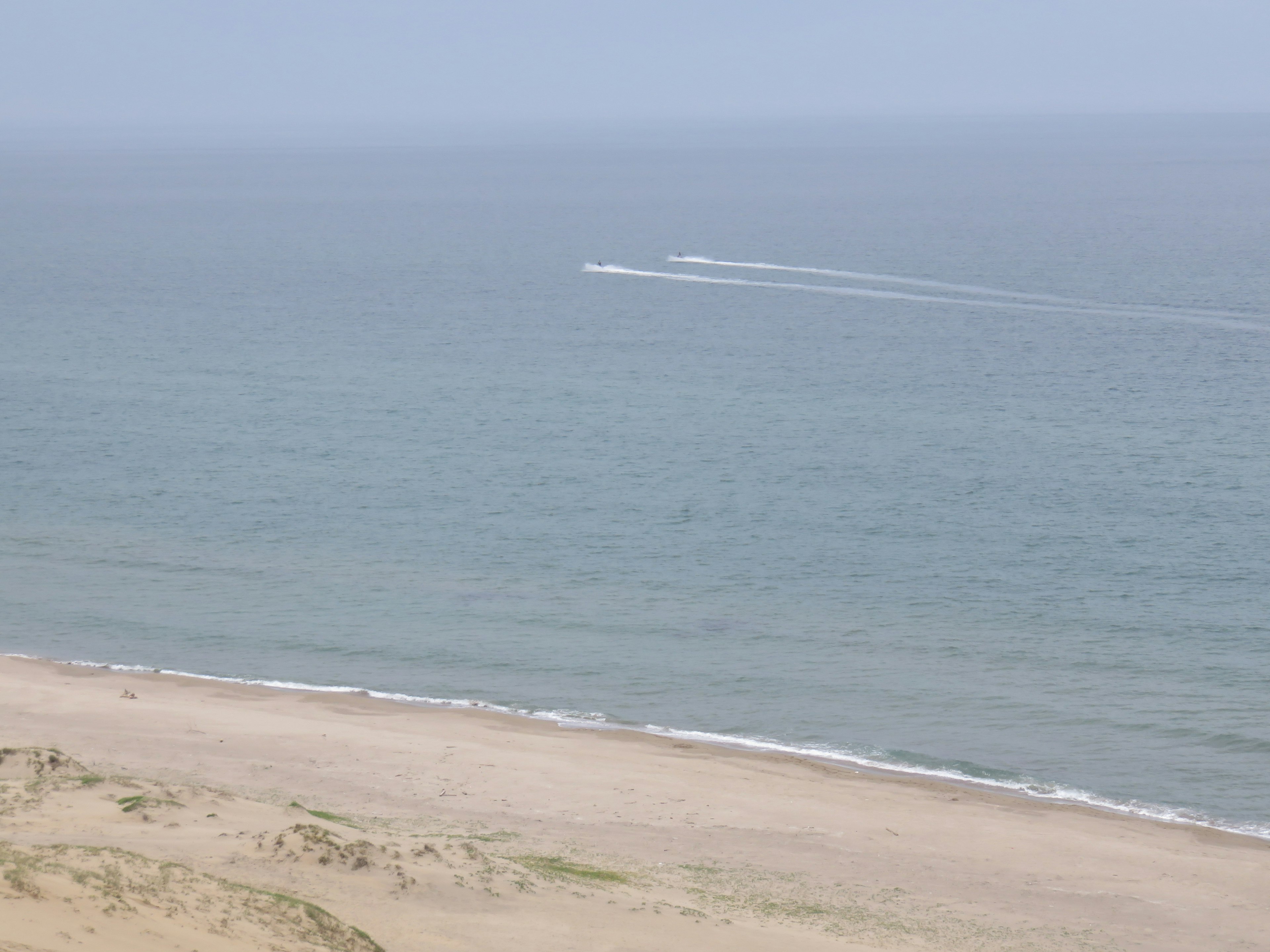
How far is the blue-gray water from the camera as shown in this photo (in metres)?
38.9

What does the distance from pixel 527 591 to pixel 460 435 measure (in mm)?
21319

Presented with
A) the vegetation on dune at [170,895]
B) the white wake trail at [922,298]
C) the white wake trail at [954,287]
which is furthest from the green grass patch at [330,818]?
the white wake trail at [954,287]

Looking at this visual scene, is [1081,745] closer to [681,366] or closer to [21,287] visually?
[681,366]

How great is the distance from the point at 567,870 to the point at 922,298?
280ft

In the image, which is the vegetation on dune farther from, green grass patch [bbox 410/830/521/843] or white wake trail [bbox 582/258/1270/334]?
white wake trail [bbox 582/258/1270/334]

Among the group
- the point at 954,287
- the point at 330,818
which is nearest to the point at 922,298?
the point at 954,287

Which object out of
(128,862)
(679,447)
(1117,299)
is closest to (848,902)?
(128,862)

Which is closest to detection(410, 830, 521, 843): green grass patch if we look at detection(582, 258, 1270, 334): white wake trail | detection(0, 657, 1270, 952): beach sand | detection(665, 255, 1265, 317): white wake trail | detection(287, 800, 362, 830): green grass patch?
detection(0, 657, 1270, 952): beach sand

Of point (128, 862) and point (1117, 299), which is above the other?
point (1117, 299)

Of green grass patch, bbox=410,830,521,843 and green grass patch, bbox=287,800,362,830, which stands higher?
green grass patch, bbox=287,800,362,830

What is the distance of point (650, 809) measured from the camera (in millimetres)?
28922

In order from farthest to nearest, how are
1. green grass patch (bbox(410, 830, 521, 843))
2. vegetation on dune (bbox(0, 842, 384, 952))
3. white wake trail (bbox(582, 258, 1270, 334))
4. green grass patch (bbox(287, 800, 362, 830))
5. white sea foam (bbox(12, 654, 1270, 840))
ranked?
white wake trail (bbox(582, 258, 1270, 334)), white sea foam (bbox(12, 654, 1270, 840)), green grass patch (bbox(410, 830, 521, 843)), green grass patch (bbox(287, 800, 362, 830)), vegetation on dune (bbox(0, 842, 384, 952))

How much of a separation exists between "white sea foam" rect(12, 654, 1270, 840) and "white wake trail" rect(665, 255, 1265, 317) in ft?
216

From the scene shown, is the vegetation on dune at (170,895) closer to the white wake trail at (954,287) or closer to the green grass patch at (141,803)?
the green grass patch at (141,803)
